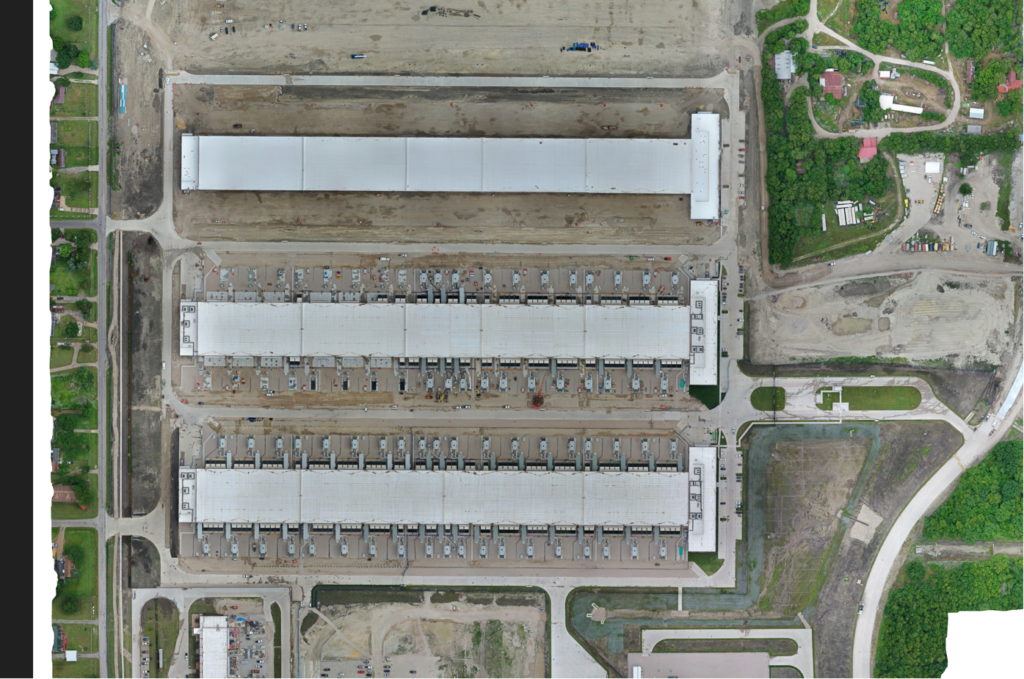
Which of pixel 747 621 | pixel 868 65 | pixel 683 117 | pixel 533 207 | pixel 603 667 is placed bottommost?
pixel 603 667

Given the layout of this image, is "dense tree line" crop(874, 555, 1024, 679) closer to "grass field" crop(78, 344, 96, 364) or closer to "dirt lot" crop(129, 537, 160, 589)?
"dirt lot" crop(129, 537, 160, 589)

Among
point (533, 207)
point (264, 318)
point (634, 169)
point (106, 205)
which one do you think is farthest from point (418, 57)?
point (106, 205)

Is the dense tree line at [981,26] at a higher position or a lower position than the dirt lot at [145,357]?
higher

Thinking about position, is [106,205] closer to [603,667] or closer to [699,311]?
[699,311]

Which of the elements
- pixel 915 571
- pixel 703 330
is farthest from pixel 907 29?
pixel 915 571

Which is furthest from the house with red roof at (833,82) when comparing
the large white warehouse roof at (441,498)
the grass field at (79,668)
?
the grass field at (79,668)

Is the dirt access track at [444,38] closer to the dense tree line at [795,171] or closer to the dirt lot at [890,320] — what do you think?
the dense tree line at [795,171]

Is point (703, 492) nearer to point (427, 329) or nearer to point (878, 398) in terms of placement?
point (878, 398)
